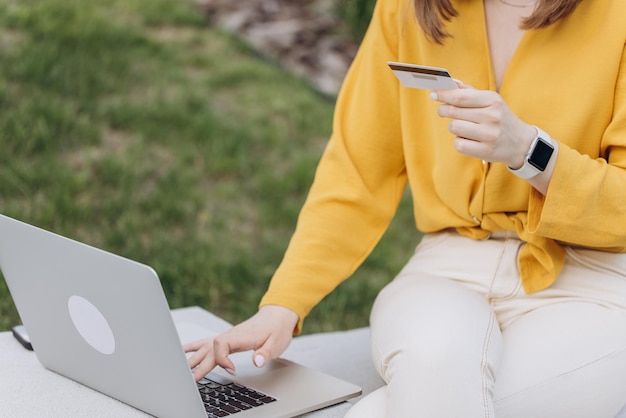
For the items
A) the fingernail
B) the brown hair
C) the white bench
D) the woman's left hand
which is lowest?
the white bench

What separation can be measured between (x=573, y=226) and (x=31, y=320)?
0.94 meters

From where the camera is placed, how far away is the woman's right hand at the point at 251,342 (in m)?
1.46

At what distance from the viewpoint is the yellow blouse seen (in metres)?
1.43

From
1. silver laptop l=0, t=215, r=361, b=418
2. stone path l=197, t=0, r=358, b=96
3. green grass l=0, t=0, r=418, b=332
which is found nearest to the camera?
silver laptop l=0, t=215, r=361, b=418

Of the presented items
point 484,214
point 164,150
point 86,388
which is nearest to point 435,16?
point 484,214

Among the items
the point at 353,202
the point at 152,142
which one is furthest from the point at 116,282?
the point at 152,142

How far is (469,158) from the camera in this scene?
160 cm

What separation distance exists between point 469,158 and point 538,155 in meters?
0.28

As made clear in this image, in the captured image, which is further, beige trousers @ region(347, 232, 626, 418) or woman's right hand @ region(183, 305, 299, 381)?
woman's right hand @ region(183, 305, 299, 381)

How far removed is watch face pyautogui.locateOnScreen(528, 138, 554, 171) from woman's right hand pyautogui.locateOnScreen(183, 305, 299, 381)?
0.53 metres

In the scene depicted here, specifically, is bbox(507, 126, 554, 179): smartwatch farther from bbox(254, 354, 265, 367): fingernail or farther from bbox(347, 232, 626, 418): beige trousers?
bbox(254, 354, 265, 367): fingernail

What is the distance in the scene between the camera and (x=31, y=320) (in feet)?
5.04

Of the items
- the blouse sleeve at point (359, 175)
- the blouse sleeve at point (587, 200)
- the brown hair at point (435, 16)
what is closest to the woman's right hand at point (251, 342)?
the blouse sleeve at point (359, 175)

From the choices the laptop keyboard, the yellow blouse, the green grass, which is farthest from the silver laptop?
the green grass
